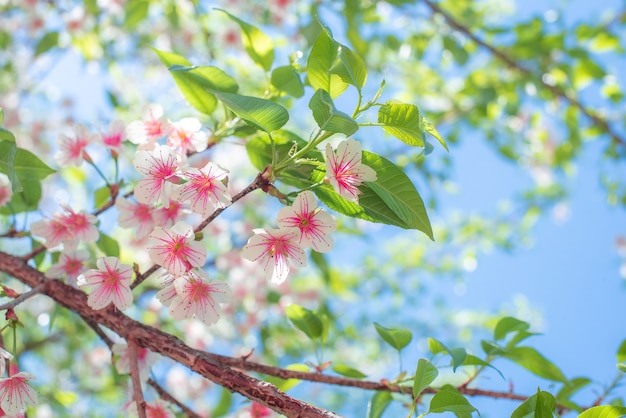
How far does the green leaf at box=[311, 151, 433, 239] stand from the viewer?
812 millimetres

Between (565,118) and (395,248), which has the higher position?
(565,118)

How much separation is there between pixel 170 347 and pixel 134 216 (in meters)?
0.28

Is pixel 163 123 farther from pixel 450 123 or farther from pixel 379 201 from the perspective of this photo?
pixel 450 123

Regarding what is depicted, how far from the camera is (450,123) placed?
291cm

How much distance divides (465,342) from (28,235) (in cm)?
336

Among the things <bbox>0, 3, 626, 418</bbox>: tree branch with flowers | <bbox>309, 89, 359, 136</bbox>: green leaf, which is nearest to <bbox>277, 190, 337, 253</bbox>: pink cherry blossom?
<bbox>0, 3, 626, 418</bbox>: tree branch with flowers

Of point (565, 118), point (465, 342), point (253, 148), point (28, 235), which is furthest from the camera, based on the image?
point (465, 342)

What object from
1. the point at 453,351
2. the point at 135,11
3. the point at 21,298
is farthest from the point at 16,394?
the point at 135,11

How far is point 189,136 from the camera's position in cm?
102

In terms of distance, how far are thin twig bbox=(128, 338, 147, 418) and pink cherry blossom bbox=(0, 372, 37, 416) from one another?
0.14 m

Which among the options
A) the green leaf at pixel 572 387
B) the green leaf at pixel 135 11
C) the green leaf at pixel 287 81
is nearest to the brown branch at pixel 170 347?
the green leaf at pixel 287 81

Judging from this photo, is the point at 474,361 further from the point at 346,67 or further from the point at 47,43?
the point at 47,43

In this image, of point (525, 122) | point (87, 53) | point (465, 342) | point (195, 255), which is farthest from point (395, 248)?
point (195, 255)

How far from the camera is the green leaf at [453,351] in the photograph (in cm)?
99
